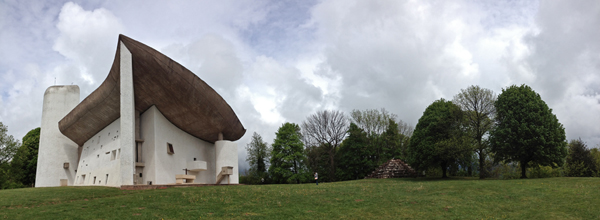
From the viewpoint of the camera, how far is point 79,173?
125 ft

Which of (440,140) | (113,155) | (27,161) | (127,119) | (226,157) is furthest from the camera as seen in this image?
(27,161)

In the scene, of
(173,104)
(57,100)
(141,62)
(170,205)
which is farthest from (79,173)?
(170,205)

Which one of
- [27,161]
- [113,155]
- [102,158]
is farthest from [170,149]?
[27,161]

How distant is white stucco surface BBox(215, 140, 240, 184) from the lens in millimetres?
31688

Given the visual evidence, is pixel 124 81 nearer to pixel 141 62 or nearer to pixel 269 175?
pixel 141 62

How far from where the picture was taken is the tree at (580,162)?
33.0 m

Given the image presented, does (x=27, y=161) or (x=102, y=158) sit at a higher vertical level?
(x=27, y=161)

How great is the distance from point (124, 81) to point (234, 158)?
1197 cm

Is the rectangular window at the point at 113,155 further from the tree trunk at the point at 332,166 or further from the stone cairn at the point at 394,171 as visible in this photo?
the stone cairn at the point at 394,171

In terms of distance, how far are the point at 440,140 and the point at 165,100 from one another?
24.6m

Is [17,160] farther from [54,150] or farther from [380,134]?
[380,134]

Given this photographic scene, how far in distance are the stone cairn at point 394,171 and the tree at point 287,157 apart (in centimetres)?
985

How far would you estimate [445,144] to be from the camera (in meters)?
30.9

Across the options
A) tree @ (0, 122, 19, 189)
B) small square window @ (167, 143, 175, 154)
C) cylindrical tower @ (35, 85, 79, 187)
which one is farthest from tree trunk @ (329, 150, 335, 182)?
tree @ (0, 122, 19, 189)
